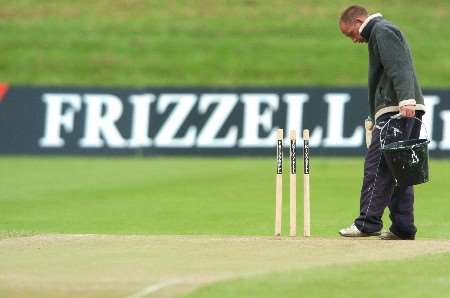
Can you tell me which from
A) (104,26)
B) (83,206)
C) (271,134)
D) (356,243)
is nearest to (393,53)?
(356,243)

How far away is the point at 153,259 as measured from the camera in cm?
1058

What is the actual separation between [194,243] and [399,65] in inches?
95.5

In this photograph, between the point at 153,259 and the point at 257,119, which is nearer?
the point at 153,259

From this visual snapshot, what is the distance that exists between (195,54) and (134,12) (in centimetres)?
410

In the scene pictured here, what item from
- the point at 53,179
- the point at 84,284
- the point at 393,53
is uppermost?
the point at 393,53

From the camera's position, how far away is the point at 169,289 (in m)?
9.10

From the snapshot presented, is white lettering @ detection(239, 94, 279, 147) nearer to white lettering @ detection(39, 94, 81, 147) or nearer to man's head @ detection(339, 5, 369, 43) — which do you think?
white lettering @ detection(39, 94, 81, 147)

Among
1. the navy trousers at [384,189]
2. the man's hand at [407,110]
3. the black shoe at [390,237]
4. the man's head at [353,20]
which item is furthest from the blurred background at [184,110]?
the man's head at [353,20]

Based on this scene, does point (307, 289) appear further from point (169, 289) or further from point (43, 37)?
point (43, 37)

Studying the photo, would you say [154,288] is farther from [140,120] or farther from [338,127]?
[140,120]

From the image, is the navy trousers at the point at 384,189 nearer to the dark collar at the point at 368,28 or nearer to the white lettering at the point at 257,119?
the dark collar at the point at 368,28

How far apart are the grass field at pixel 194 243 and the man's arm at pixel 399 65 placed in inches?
49.3

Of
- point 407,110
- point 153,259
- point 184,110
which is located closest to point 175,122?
point 184,110

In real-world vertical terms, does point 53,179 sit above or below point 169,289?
below
